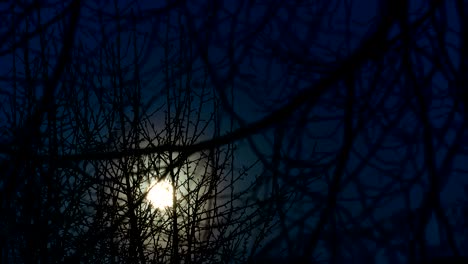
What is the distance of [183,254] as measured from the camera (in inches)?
101

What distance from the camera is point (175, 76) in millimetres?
2701

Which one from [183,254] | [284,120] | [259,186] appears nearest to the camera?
[183,254]

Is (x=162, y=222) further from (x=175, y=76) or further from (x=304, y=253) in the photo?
(x=304, y=253)

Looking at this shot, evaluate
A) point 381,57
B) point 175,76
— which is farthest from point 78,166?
point 381,57

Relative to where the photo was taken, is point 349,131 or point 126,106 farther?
point 349,131

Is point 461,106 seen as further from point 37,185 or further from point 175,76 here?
Answer: point 37,185

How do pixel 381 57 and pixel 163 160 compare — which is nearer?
pixel 163 160

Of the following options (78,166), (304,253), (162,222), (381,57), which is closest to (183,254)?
(162,222)

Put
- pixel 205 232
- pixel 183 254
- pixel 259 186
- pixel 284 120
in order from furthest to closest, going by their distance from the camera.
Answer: pixel 284 120, pixel 259 186, pixel 205 232, pixel 183 254

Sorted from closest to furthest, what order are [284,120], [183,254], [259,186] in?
[183,254] < [259,186] < [284,120]

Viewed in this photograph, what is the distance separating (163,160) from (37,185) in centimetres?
61

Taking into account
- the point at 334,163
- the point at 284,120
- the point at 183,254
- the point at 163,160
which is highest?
the point at 284,120

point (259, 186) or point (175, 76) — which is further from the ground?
point (175, 76)

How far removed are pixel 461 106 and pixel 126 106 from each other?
184 centimetres
